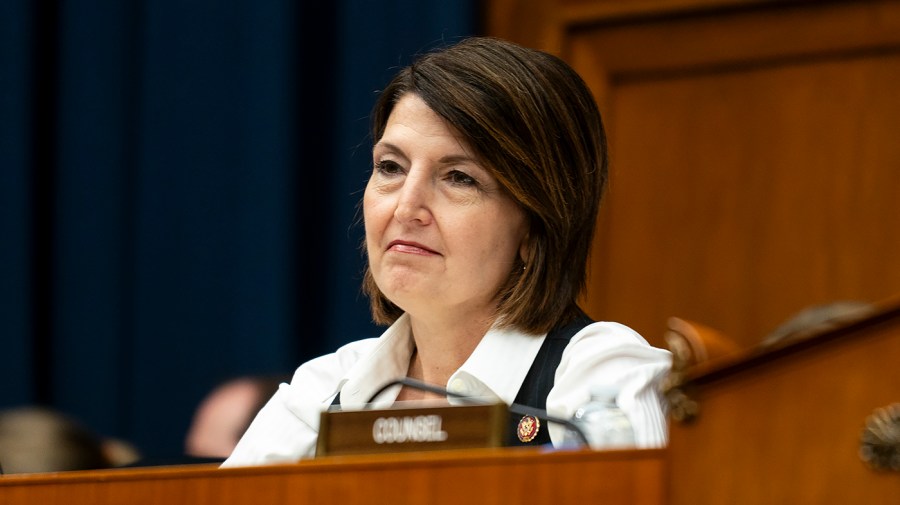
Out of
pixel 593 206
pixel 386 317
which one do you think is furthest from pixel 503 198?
pixel 386 317

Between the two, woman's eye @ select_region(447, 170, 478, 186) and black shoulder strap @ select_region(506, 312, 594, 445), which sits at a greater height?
woman's eye @ select_region(447, 170, 478, 186)

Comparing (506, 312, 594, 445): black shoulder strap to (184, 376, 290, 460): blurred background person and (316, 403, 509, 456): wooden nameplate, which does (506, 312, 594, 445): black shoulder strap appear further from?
(184, 376, 290, 460): blurred background person

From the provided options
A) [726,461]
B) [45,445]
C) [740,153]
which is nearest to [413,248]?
[726,461]

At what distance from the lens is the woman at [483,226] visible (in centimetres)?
207

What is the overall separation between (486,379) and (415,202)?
29 cm

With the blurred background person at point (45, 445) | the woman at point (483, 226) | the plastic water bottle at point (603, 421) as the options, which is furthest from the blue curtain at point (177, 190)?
the plastic water bottle at point (603, 421)

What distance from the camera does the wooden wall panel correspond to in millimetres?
3824

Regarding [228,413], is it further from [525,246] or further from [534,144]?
[534,144]

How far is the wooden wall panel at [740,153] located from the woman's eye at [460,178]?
6.54ft

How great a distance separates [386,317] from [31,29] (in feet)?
8.70

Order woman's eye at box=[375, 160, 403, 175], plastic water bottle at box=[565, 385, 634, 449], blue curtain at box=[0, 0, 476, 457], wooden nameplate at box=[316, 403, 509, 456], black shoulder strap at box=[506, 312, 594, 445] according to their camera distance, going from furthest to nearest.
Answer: blue curtain at box=[0, 0, 476, 457] → woman's eye at box=[375, 160, 403, 175] → black shoulder strap at box=[506, 312, 594, 445] → plastic water bottle at box=[565, 385, 634, 449] → wooden nameplate at box=[316, 403, 509, 456]

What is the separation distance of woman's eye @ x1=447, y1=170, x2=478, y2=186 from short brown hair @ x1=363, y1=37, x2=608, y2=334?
3 cm

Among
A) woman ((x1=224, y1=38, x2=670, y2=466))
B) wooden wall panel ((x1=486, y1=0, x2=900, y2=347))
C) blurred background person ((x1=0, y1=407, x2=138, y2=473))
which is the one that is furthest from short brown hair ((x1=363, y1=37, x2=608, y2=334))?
wooden wall panel ((x1=486, y1=0, x2=900, y2=347))

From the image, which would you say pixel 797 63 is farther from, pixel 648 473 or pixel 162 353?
pixel 648 473
